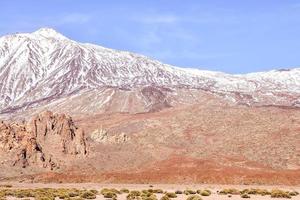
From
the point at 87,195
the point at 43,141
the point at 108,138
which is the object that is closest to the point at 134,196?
the point at 87,195

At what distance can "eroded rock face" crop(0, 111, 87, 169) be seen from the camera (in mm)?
103125

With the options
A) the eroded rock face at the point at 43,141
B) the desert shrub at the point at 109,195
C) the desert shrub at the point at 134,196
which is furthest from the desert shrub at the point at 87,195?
the eroded rock face at the point at 43,141

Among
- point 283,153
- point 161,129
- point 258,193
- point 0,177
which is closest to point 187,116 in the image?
point 161,129

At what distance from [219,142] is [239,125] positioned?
29.4 feet

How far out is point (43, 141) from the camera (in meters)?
111

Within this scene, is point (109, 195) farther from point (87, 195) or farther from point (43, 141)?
point (43, 141)

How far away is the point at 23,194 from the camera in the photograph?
63.2m

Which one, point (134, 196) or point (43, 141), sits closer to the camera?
point (134, 196)

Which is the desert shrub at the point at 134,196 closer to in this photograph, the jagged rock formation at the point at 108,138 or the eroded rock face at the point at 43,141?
the eroded rock face at the point at 43,141

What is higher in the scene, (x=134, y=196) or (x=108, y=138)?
(x=108, y=138)

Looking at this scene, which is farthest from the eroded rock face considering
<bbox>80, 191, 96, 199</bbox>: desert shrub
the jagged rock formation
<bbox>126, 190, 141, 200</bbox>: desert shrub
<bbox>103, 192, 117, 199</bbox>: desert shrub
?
<bbox>126, 190, 141, 200</bbox>: desert shrub

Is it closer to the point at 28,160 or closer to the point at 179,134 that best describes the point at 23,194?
the point at 28,160

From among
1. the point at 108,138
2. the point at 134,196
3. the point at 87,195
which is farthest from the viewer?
the point at 108,138

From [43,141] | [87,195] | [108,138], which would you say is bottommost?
[87,195]
